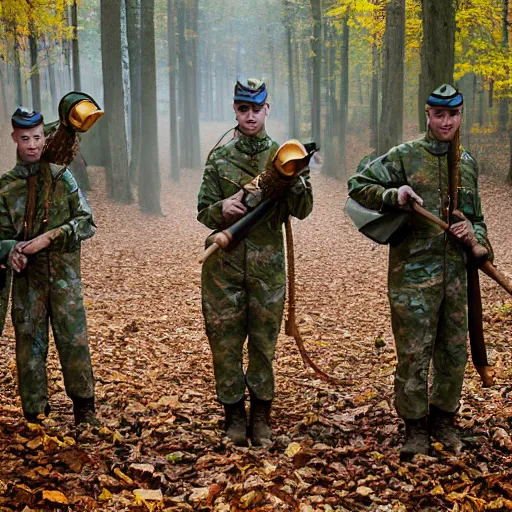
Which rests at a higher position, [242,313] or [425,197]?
[425,197]

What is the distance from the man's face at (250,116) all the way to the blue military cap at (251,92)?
35 mm

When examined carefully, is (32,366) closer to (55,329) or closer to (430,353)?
(55,329)

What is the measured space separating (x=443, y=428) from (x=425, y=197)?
163 cm

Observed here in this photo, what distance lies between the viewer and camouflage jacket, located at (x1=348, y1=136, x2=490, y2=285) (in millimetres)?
4320

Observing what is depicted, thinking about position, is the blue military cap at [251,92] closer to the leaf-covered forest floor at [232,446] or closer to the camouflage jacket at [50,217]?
the camouflage jacket at [50,217]

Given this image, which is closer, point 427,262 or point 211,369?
point 427,262

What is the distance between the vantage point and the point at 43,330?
15.5 ft

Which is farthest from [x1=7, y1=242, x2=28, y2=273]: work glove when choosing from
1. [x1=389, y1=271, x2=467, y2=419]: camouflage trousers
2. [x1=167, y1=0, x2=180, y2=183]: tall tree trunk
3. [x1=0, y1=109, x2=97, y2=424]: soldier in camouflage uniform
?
[x1=167, y1=0, x2=180, y2=183]: tall tree trunk

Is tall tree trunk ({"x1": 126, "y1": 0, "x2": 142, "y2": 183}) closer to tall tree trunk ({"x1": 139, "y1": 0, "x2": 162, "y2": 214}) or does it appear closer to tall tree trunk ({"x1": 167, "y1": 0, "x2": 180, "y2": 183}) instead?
tall tree trunk ({"x1": 139, "y1": 0, "x2": 162, "y2": 214})

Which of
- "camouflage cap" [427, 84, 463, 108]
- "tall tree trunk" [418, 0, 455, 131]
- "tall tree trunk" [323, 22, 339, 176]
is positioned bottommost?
"tall tree trunk" [323, 22, 339, 176]

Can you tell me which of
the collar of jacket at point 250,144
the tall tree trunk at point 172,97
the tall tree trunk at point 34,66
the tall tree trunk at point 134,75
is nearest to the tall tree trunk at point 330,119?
the tall tree trunk at point 172,97

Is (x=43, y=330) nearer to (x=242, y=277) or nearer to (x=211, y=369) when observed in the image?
(x=242, y=277)

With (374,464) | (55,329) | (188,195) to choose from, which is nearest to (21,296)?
(55,329)

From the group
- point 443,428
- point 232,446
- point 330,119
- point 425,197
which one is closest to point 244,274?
point 232,446
